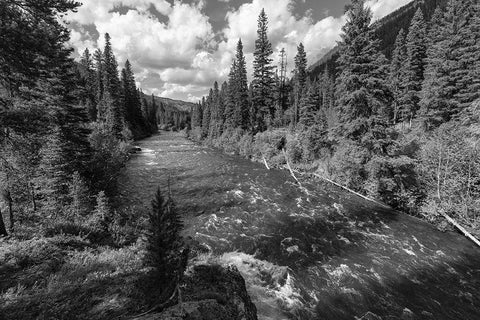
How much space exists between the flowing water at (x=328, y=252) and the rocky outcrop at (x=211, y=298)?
57.9 inches

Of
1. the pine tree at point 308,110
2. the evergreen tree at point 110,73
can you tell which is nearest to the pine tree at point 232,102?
the pine tree at point 308,110

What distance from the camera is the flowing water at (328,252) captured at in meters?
8.02

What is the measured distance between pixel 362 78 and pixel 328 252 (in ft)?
43.2

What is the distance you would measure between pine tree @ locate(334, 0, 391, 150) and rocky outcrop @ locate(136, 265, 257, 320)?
14.8 metres

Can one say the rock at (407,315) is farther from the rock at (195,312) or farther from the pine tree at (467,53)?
the pine tree at (467,53)

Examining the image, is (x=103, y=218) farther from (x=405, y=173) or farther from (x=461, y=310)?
(x=405, y=173)

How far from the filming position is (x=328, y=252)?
37.0ft

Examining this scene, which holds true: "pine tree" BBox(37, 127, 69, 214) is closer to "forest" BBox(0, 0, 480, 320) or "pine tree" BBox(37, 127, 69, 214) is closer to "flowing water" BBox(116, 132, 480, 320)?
"forest" BBox(0, 0, 480, 320)

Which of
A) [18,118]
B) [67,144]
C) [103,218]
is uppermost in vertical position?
[18,118]

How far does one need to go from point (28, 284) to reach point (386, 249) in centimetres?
1426

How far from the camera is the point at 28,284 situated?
6.34m

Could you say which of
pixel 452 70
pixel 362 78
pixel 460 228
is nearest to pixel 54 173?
pixel 362 78

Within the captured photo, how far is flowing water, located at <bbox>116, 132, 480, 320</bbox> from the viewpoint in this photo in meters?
8.02

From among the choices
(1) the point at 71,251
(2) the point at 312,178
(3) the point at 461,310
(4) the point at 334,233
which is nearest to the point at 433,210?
(4) the point at 334,233
